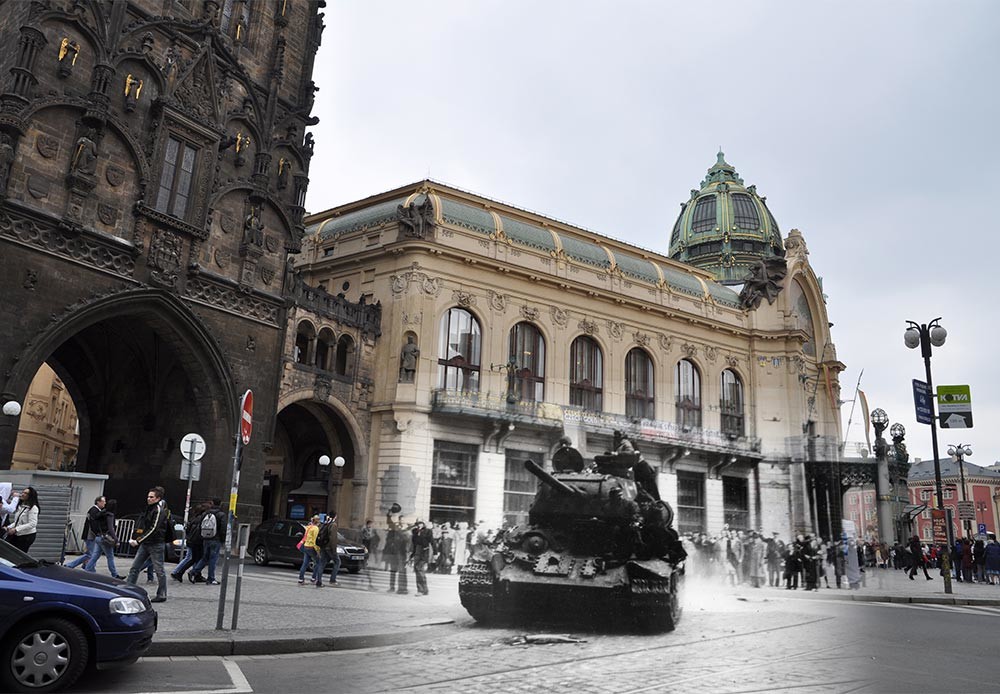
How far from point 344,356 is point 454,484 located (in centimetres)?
2088

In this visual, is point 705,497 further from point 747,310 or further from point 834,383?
point 747,310

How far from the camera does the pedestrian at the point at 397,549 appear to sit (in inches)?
295

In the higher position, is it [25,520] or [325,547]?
[25,520]

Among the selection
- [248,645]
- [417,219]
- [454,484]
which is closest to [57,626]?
[248,645]

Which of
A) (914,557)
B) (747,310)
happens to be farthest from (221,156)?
(914,557)

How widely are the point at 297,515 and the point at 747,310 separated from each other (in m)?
24.4

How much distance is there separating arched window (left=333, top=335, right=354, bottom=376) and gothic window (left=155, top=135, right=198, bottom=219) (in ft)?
25.8

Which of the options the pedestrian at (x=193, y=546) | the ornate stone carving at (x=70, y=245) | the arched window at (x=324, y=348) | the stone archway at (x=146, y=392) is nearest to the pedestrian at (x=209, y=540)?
the pedestrian at (x=193, y=546)

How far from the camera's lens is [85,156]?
21.0 metres

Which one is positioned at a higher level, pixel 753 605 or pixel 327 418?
pixel 327 418

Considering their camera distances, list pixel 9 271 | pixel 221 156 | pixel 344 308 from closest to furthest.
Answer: pixel 9 271 < pixel 221 156 < pixel 344 308

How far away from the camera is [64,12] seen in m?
20.9

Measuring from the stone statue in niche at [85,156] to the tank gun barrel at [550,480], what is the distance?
1957 centimetres

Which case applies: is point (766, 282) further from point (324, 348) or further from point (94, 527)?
point (324, 348)
